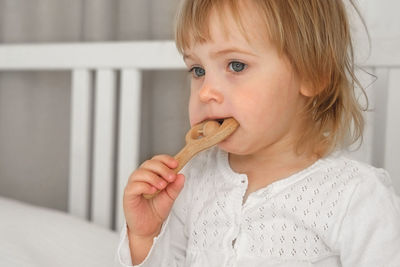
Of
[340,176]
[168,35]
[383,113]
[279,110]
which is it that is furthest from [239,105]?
[168,35]

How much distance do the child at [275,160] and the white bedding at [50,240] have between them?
132mm

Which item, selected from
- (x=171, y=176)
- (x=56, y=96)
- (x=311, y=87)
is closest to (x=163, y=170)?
(x=171, y=176)

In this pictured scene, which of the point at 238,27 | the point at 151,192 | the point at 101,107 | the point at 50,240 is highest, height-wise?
the point at 238,27

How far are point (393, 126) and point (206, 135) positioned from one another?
35cm

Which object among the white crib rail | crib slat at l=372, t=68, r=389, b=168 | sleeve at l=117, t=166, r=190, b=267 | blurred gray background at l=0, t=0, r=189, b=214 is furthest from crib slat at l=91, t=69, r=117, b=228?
crib slat at l=372, t=68, r=389, b=168

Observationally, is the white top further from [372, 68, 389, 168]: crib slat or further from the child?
[372, 68, 389, 168]: crib slat

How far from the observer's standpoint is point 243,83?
72 centimetres

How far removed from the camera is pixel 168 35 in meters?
1.17

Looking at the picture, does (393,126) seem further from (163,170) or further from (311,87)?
(163,170)

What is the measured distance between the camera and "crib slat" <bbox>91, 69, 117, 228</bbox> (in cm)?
112

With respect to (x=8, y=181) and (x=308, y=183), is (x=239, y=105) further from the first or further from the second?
(x=8, y=181)

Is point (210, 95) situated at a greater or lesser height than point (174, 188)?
greater

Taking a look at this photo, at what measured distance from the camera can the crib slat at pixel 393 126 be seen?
2.94 feet

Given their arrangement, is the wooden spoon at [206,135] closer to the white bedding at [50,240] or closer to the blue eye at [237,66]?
the blue eye at [237,66]
